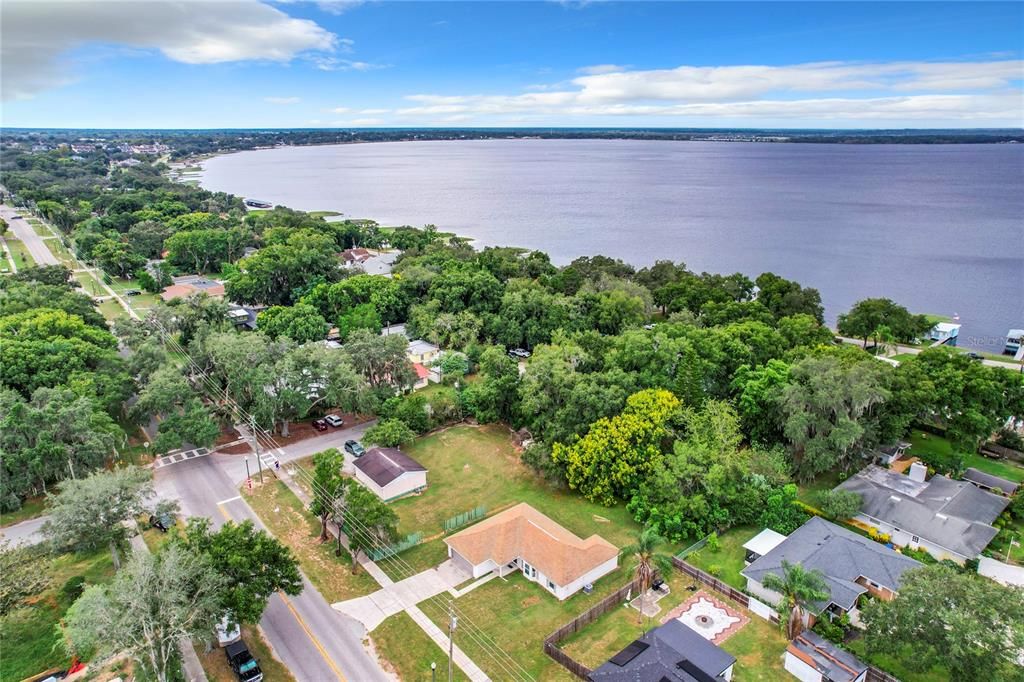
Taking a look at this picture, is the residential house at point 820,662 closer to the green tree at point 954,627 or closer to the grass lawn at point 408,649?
the green tree at point 954,627

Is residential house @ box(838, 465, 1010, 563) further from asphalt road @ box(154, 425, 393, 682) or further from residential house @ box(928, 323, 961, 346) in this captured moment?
residential house @ box(928, 323, 961, 346)

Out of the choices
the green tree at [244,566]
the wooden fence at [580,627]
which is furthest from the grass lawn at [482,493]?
the green tree at [244,566]

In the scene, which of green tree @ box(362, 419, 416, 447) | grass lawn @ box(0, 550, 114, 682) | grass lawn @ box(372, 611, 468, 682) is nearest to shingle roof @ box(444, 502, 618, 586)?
grass lawn @ box(372, 611, 468, 682)

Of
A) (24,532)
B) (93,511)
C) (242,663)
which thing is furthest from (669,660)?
(24,532)

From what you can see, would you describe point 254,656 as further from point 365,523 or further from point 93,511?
point 93,511

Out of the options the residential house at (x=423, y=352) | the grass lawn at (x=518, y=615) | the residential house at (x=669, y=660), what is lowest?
the grass lawn at (x=518, y=615)

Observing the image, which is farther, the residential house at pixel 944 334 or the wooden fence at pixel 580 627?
the residential house at pixel 944 334

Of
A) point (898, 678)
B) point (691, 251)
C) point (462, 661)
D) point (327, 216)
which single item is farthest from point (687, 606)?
point (327, 216)
